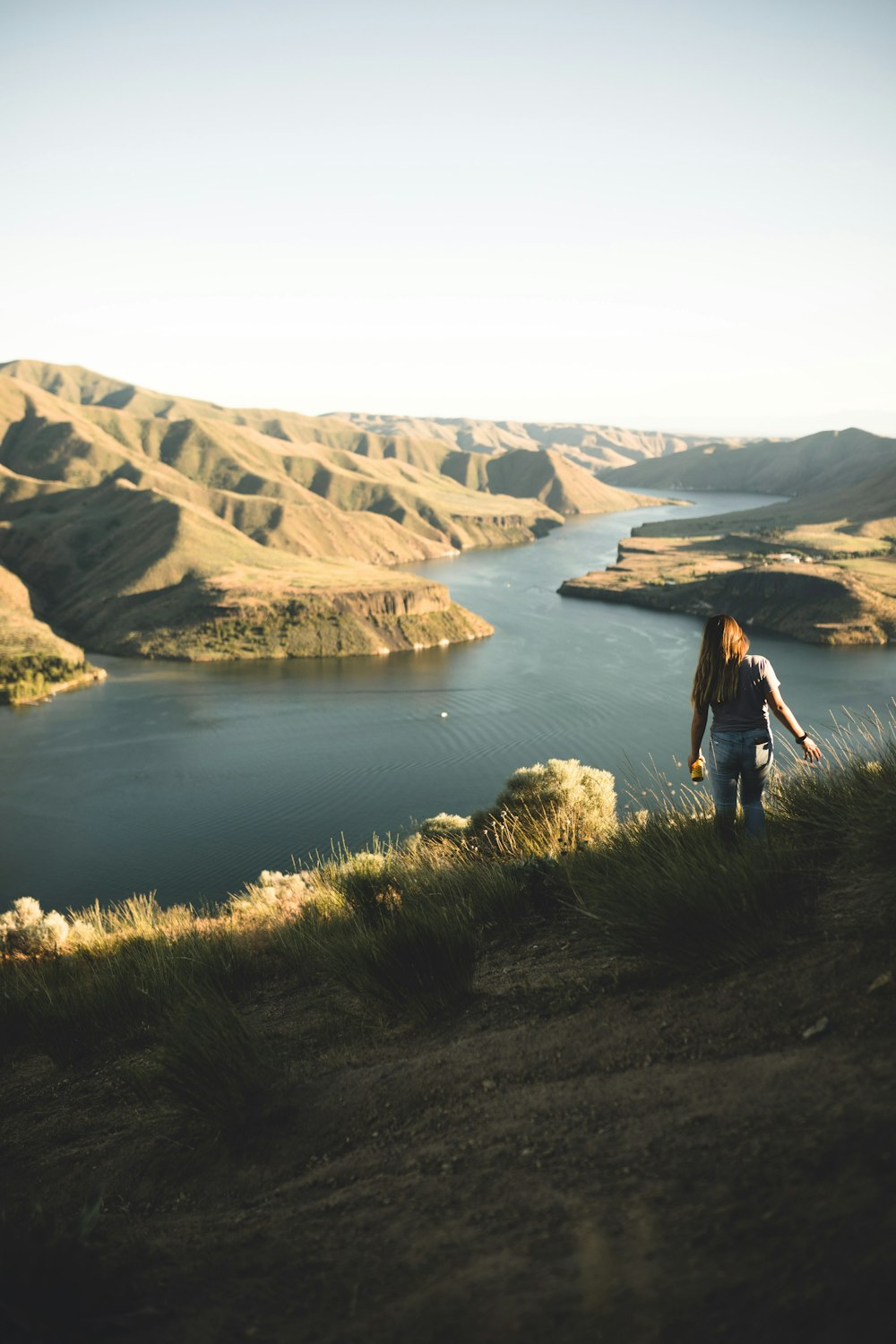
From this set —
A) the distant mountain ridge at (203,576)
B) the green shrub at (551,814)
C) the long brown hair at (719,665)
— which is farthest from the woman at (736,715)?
the distant mountain ridge at (203,576)

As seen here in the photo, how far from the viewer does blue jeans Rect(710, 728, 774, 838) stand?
610 cm

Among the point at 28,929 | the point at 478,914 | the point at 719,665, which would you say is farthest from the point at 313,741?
the point at 719,665

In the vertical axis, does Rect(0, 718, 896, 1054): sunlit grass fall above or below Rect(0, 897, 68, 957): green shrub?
above

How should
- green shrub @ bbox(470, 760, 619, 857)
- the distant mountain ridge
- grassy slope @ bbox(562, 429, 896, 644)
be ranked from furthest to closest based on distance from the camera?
1. the distant mountain ridge
2. grassy slope @ bbox(562, 429, 896, 644)
3. green shrub @ bbox(470, 760, 619, 857)

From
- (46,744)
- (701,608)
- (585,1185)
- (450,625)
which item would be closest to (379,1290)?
(585,1185)

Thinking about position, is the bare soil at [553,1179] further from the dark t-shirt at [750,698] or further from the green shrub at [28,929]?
the green shrub at [28,929]

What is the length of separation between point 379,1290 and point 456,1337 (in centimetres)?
43

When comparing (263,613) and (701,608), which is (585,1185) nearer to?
(263,613)

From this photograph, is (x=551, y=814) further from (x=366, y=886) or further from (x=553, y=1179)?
(x=553, y=1179)

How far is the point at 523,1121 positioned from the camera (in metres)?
3.63

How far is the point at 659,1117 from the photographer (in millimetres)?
3312

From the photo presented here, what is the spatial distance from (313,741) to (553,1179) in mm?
64370

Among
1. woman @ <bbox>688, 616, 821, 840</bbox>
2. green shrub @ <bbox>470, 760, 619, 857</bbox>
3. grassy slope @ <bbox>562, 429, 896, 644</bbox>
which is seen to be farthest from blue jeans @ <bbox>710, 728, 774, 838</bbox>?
grassy slope @ <bbox>562, 429, 896, 644</bbox>

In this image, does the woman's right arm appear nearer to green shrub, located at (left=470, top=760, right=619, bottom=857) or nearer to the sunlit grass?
the sunlit grass
